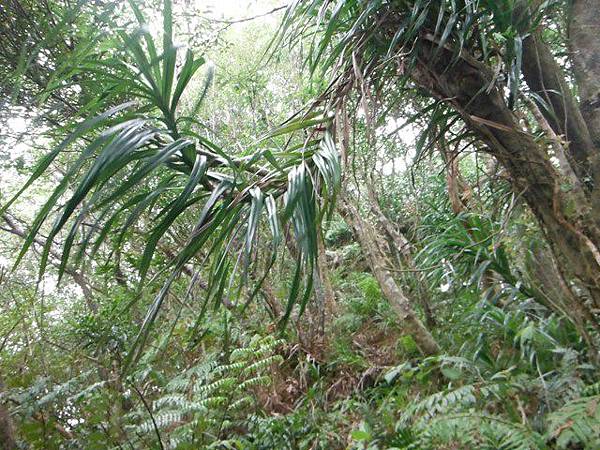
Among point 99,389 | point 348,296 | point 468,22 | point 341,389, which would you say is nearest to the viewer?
point 468,22

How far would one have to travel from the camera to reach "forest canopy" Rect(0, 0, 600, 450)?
1.10 metres

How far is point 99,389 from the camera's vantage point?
10.2ft

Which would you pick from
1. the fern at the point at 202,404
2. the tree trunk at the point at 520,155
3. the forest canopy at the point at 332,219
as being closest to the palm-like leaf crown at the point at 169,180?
the forest canopy at the point at 332,219

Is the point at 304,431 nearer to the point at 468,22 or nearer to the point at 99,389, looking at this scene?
the point at 99,389

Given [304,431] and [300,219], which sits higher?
[300,219]

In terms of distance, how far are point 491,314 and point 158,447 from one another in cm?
202

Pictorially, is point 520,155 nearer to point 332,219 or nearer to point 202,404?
point 332,219

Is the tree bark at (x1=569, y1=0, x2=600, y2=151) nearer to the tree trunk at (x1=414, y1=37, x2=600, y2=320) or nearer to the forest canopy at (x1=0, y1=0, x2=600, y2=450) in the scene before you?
the forest canopy at (x1=0, y1=0, x2=600, y2=450)

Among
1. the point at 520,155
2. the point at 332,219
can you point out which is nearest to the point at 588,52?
the point at 520,155

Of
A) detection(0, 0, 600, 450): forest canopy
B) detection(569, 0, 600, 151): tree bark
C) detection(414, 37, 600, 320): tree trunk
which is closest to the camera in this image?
detection(0, 0, 600, 450): forest canopy

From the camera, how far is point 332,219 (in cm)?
215

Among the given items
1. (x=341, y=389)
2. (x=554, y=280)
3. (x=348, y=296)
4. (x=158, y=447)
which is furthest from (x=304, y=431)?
(x=348, y=296)

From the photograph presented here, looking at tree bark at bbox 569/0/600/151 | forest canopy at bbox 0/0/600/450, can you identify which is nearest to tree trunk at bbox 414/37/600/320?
forest canopy at bbox 0/0/600/450

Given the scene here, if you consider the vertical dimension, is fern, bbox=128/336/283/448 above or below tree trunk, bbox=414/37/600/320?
below
